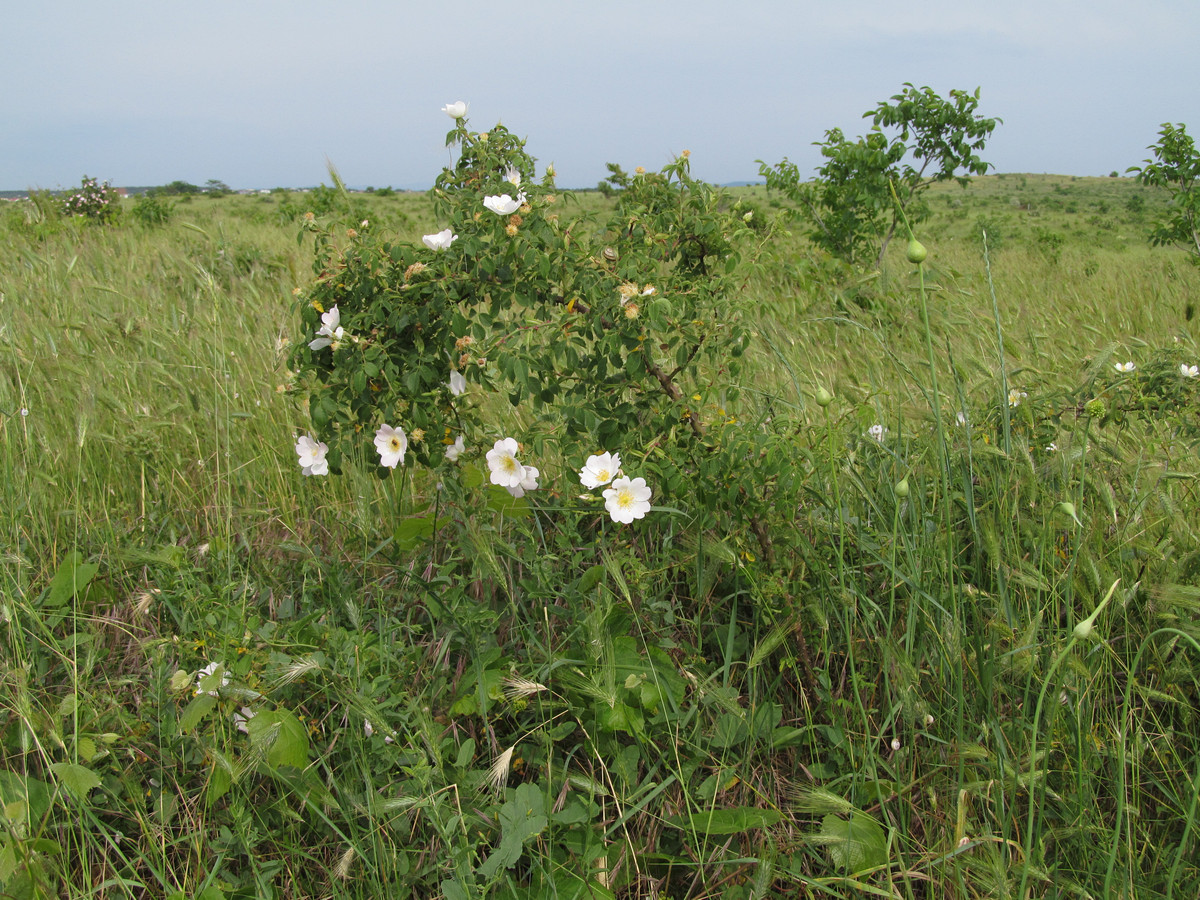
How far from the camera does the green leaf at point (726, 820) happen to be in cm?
120

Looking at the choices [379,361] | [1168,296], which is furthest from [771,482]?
[1168,296]

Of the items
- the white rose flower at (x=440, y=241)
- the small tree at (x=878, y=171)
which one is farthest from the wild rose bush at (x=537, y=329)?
the small tree at (x=878, y=171)

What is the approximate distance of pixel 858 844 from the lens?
1.16 m

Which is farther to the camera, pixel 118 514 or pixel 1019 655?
pixel 118 514

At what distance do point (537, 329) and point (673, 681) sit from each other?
715mm

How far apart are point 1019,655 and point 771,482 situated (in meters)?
0.55

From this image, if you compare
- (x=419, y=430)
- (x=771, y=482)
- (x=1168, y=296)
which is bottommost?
(x=771, y=482)

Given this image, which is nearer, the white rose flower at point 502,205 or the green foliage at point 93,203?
the white rose flower at point 502,205

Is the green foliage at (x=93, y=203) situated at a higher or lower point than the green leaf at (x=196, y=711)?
higher

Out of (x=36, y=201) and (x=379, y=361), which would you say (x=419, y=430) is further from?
(x=36, y=201)

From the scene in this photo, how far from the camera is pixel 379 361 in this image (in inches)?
57.6

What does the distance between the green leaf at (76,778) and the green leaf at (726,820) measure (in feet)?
3.07

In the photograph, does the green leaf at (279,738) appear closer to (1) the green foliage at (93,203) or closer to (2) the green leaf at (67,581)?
(2) the green leaf at (67,581)

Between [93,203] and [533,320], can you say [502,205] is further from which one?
[93,203]
